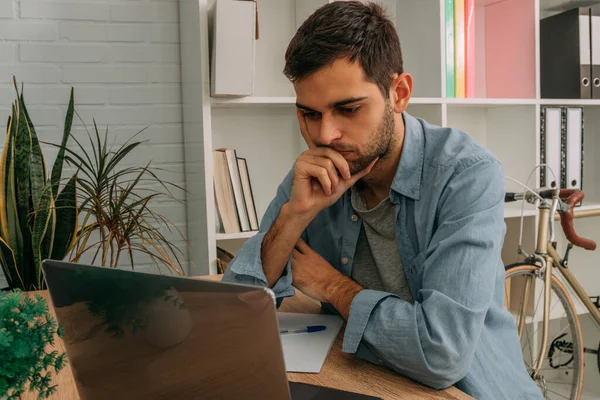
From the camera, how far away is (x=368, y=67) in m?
1.27

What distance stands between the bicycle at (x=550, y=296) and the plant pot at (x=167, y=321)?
6.14 ft

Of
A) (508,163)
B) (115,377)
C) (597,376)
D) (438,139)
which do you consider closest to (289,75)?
(438,139)

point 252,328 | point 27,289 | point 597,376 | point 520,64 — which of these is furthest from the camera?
point 597,376

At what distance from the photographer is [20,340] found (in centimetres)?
56

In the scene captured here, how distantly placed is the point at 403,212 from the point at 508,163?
1501 millimetres

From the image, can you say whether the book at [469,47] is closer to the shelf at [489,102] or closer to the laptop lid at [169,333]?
the shelf at [489,102]

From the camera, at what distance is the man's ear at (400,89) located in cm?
135

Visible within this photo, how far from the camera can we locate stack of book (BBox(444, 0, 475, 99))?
2.30m

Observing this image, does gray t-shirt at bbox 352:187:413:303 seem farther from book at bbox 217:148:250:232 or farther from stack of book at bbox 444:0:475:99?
stack of book at bbox 444:0:475:99

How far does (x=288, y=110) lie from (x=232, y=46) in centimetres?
57

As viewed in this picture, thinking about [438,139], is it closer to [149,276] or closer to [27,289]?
→ [149,276]

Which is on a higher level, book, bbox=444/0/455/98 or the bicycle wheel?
book, bbox=444/0/455/98

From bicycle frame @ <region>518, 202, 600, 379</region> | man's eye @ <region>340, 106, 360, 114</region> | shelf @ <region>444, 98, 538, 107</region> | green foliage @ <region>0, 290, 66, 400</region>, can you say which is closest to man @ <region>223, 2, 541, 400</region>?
man's eye @ <region>340, 106, 360, 114</region>

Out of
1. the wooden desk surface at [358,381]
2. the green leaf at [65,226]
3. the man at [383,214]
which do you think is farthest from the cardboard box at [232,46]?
the wooden desk surface at [358,381]
